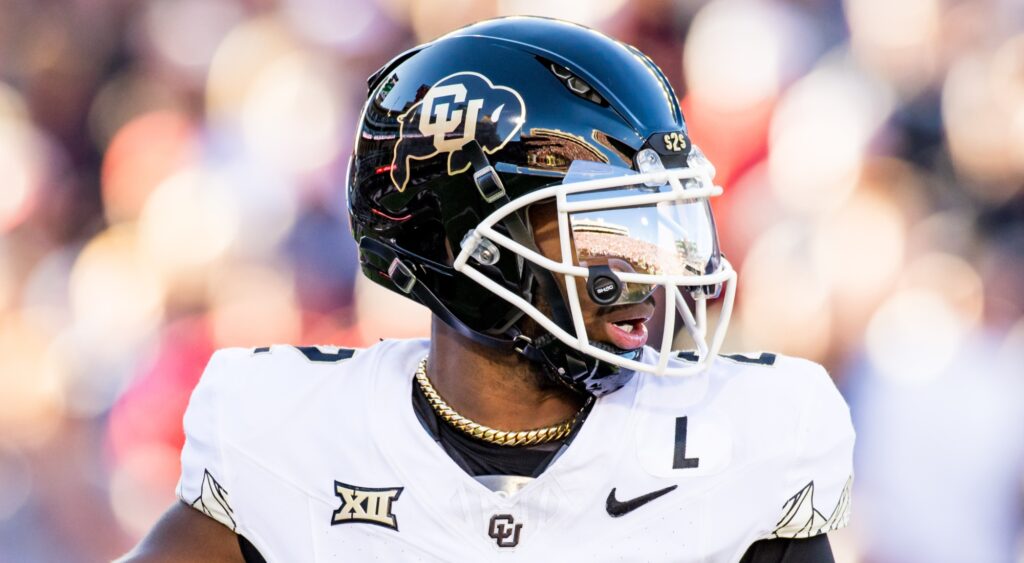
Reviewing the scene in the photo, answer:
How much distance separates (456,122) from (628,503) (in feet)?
1.71

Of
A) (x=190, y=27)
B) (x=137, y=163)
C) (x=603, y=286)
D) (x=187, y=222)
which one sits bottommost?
(x=187, y=222)

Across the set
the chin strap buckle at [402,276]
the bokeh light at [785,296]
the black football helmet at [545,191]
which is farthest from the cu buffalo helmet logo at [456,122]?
the bokeh light at [785,296]

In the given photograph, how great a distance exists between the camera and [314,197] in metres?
3.85

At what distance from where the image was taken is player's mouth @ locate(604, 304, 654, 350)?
1.45m

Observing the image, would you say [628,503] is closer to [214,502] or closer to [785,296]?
[214,502]

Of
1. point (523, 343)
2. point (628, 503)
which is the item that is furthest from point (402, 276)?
point (628, 503)

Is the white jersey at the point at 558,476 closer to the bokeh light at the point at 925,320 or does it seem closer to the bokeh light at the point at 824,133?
the bokeh light at the point at 925,320

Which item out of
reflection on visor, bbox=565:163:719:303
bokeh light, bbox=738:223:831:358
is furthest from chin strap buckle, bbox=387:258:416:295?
bokeh light, bbox=738:223:831:358

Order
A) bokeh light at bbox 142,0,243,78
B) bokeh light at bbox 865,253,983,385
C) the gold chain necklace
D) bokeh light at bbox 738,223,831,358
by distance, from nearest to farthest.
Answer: the gold chain necklace → bokeh light at bbox 865,253,983,385 → bokeh light at bbox 738,223,831,358 → bokeh light at bbox 142,0,243,78

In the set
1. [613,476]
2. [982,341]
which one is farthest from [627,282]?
[982,341]

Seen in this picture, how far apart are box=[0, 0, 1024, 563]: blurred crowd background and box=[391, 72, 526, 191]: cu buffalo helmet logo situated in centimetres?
224

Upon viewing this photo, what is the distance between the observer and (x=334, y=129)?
392 centimetres

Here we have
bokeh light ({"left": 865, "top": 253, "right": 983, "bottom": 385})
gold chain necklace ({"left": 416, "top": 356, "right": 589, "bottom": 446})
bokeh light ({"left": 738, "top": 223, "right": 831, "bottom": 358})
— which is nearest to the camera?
gold chain necklace ({"left": 416, "top": 356, "right": 589, "bottom": 446})

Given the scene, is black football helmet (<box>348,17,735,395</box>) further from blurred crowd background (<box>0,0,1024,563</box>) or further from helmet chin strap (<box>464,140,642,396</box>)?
blurred crowd background (<box>0,0,1024,563</box>)
